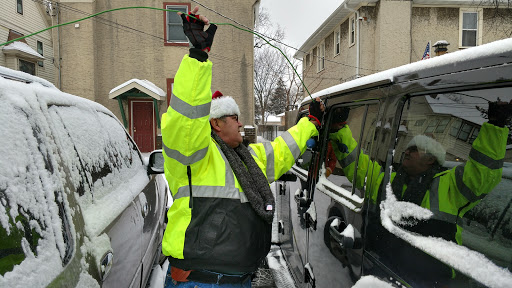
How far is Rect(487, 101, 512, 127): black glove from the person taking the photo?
3.67ft

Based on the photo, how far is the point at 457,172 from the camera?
1.38 meters

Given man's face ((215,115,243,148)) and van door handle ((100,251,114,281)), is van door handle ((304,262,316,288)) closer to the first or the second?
man's face ((215,115,243,148))

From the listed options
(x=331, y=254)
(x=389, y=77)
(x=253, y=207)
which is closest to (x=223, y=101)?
(x=253, y=207)

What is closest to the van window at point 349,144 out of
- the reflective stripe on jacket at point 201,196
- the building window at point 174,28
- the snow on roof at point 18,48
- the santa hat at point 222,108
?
the reflective stripe on jacket at point 201,196

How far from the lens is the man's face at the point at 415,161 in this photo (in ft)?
4.85

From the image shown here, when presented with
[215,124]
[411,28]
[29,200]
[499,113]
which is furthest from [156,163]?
[411,28]

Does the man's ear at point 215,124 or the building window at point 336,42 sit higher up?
the building window at point 336,42

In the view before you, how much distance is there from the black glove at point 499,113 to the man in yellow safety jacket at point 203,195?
114 cm

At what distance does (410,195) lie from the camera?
1475mm

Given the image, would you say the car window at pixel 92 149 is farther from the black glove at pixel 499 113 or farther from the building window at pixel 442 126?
the black glove at pixel 499 113

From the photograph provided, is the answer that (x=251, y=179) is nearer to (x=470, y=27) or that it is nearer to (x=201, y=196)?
(x=201, y=196)

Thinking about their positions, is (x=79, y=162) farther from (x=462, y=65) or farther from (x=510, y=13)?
(x=510, y=13)

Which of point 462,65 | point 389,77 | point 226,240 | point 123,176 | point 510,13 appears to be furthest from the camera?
point 510,13

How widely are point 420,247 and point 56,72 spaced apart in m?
15.8
